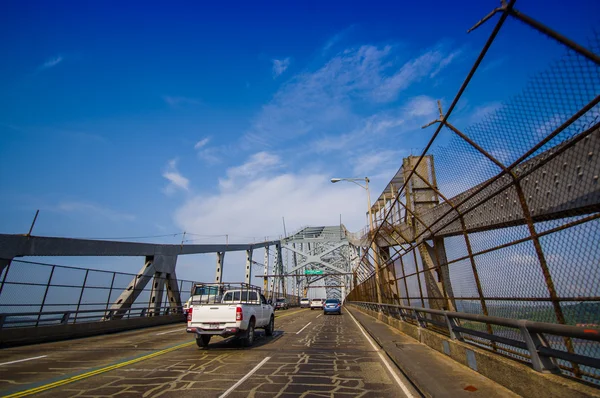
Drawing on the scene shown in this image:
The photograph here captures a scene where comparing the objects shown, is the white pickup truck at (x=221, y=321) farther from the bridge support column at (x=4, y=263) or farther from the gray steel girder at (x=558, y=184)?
the bridge support column at (x=4, y=263)

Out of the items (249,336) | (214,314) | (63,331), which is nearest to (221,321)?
(214,314)

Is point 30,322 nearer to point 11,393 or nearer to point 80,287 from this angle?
point 80,287

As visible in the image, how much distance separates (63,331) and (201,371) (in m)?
10.8

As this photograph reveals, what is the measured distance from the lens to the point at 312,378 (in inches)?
239

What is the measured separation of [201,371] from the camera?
668 centimetres

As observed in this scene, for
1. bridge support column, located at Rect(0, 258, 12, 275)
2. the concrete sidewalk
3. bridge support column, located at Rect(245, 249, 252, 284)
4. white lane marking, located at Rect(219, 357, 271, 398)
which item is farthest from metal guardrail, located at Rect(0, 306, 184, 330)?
bridge support column, located at Rect(245, 249, 252, 284)

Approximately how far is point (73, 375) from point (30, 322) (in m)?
8.87

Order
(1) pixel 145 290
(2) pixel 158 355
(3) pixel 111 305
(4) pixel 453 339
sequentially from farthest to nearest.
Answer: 1. (1) pixel 145 290
2. (3) pixel 111 305
3. (2) pixel 158 355
4. (4) pixel 453 339

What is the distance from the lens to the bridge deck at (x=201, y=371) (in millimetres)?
5281

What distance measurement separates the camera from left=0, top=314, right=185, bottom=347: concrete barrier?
1125 centimetres

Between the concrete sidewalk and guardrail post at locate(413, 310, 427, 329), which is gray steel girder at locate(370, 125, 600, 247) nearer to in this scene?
the concrete sidewalk

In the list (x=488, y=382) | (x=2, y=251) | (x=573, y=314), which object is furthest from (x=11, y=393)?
(x=2, y=251)

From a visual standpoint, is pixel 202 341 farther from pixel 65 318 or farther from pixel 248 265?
pixel 248 265

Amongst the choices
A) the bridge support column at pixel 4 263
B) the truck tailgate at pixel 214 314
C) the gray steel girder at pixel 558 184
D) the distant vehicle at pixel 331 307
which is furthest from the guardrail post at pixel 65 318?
the distant vehicle at pixel 331 307
